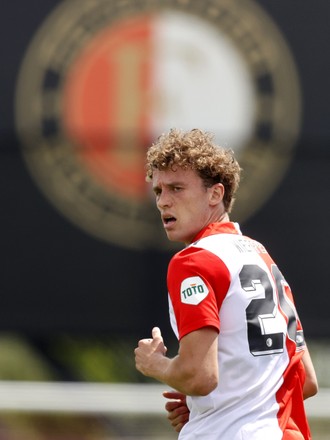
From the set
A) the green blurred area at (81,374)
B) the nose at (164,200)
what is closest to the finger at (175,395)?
the nose at (164,200)

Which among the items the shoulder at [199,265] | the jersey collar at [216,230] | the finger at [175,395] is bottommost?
the finger at [175,395]

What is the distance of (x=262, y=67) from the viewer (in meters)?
7.95

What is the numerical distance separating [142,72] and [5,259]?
151cm

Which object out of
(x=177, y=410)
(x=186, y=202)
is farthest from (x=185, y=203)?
(x=177, y=410)

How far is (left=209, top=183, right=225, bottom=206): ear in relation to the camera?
3.72 metres

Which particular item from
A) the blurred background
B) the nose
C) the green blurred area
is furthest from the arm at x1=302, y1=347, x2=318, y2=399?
the blurred background

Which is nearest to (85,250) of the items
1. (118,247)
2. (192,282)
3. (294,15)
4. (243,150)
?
(118,247)

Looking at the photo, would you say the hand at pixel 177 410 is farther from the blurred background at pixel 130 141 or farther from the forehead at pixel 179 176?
the blurred background at pixel 130 141

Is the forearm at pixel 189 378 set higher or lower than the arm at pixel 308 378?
higher

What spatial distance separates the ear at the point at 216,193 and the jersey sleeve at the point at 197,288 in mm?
238

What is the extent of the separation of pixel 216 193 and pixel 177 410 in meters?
0.70

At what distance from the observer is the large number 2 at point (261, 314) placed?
3.54m

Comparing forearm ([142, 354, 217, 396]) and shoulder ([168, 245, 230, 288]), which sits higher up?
shoulder ([168, 245, 230, 288])

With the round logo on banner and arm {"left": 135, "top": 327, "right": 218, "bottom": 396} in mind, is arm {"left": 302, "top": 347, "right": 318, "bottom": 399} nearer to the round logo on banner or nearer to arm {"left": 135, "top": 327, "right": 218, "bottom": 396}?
arm {"left": 135, "top": 327, "right": 218, "bottom": 396}
